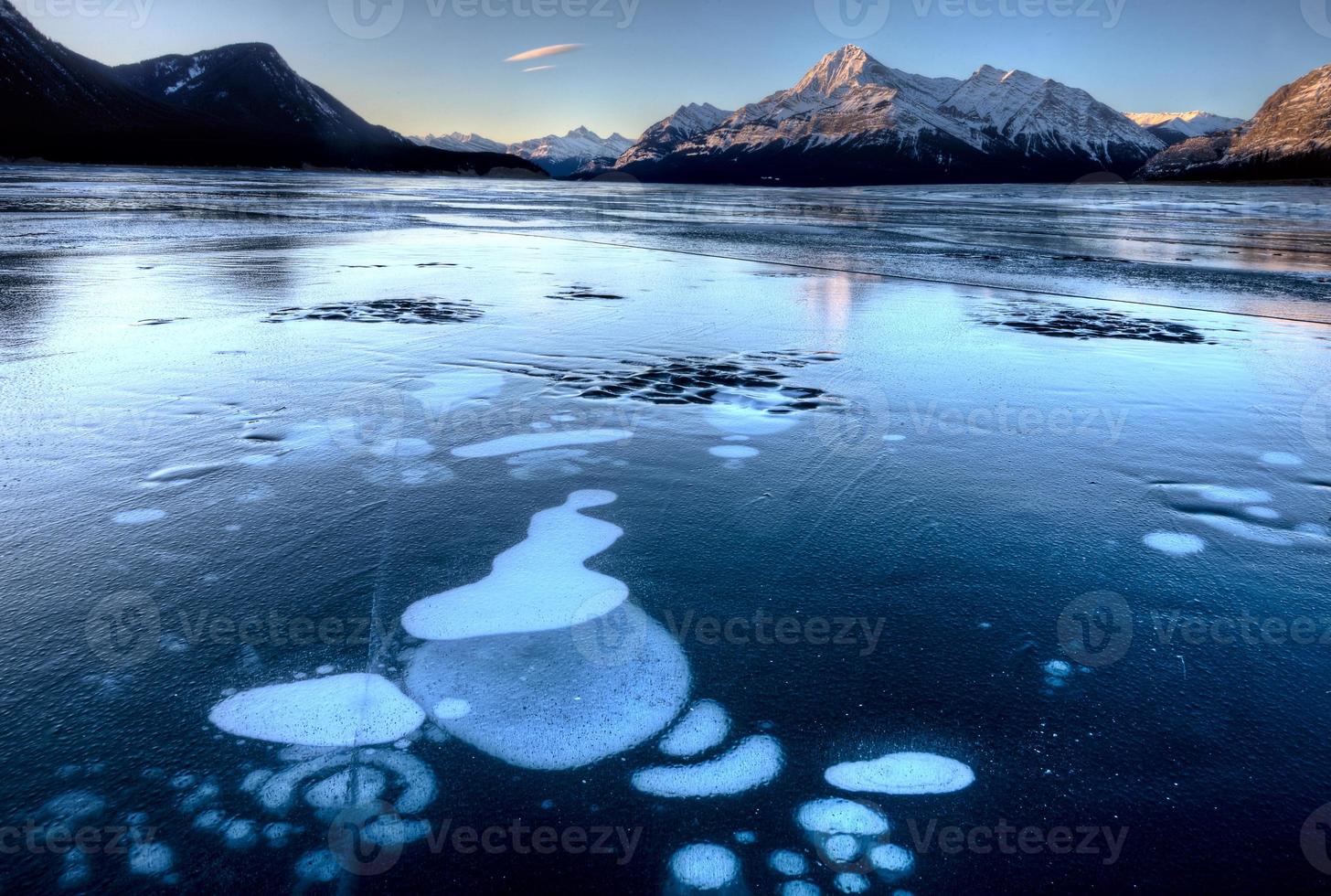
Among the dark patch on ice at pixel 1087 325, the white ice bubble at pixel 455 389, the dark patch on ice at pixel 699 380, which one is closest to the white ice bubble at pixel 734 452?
the dark patch on ice at pixel 699 380

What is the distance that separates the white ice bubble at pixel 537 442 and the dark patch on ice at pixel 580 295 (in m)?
4.51

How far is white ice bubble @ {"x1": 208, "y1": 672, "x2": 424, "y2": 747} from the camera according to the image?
192cm

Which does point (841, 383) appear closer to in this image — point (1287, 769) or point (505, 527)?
point (505, 527)

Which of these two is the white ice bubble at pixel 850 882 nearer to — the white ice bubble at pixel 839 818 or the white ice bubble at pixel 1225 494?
the white ice bubble at pixel 839 818

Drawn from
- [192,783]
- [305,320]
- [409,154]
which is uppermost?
[409,154]

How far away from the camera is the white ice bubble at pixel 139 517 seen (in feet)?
9.82

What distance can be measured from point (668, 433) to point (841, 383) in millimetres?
1685

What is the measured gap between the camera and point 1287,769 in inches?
71.7

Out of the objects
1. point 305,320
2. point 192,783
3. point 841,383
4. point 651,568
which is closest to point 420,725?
point 192,783

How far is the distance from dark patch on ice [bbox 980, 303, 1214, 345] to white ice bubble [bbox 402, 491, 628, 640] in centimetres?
588

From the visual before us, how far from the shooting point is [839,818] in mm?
1701

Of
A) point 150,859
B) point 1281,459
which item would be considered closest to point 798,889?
point 150,859

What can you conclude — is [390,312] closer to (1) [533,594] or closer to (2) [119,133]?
(1) [533,594]

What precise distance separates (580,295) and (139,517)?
20.3 feet
